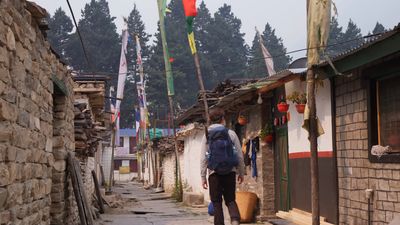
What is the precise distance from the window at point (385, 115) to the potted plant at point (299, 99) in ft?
6.91

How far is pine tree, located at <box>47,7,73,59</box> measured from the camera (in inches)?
2233

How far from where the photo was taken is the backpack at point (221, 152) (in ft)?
24.3

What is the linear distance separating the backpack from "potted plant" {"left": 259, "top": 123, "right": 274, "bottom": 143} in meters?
4.39

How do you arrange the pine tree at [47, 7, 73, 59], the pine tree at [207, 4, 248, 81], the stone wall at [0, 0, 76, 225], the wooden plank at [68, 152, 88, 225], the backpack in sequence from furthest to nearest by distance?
the pine tree at [207, 4, 248, 81], the pine tree at [47, 7, 73, 59], the wooden plank at [68, 152, 88, 225], the backpack, the stone wall at [0, 0, 76, 225]

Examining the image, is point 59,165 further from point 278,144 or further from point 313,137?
point 278,144

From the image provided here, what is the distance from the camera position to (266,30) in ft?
241

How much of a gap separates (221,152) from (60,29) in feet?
184

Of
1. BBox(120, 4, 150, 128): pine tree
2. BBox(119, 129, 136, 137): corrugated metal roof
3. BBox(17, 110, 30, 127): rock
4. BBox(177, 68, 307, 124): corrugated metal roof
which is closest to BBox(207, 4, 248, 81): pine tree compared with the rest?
BBox(120, 4, 150, 128): pine tree

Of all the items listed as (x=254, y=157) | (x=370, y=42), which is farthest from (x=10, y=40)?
(x=254, y=157)

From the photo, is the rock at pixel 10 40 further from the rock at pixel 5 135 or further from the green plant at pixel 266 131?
the green plant at pixel 266 131

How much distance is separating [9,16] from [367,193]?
4.84m

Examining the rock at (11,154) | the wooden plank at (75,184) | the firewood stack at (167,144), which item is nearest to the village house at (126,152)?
the firewood stack at (167,144)

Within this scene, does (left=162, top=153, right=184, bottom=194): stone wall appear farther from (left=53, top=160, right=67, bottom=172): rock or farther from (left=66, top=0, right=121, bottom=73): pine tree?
(left=66, top=0, right=121, bottom=73): pine tree

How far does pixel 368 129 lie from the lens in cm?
747
